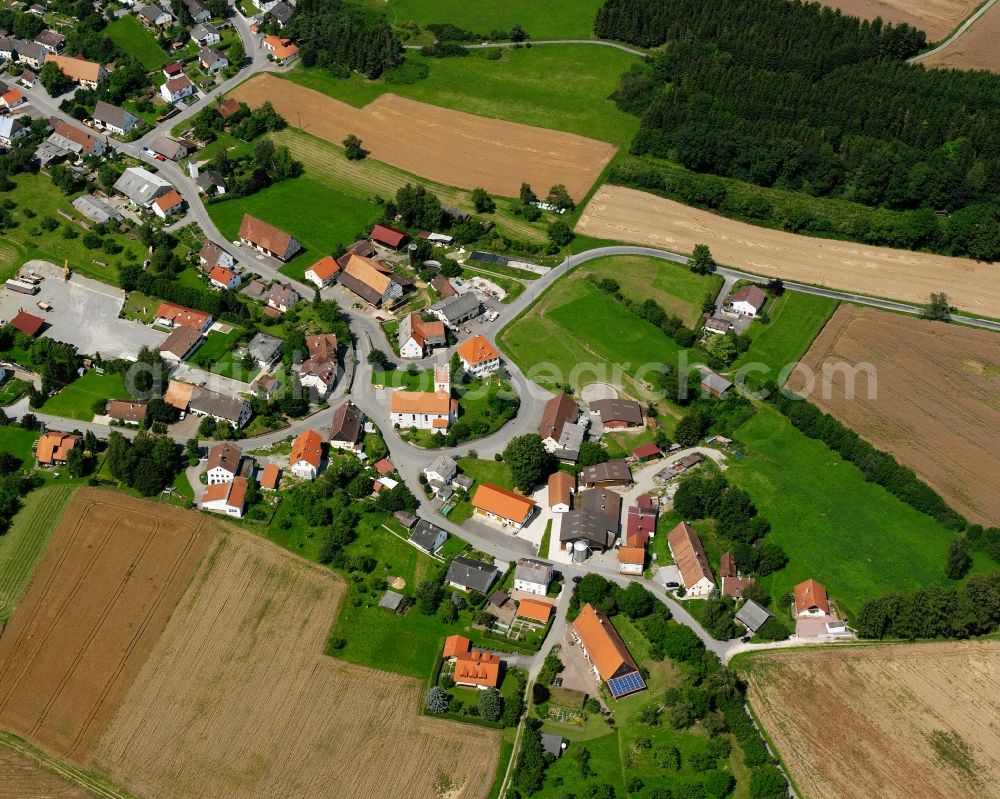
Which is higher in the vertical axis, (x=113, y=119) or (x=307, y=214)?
(x=113, y=119)

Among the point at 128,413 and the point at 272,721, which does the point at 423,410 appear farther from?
the point at 272,721

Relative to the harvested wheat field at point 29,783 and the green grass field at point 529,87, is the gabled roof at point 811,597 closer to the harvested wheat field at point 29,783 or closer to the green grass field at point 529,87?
the harvested wheat field at point 29,783

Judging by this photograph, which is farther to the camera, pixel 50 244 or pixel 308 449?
pixel 50 244

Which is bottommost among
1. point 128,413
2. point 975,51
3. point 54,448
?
point 54,448

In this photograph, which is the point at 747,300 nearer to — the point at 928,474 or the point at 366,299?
the point at 928,474

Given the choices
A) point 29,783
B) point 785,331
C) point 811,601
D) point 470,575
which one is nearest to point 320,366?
point 470,575

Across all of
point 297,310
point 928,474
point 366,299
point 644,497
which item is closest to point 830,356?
point 928,474

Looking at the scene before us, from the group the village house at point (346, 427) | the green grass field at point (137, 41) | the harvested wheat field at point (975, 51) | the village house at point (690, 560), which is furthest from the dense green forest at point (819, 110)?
the green grass field at point (137, 41)
